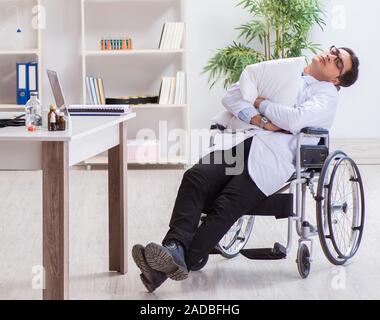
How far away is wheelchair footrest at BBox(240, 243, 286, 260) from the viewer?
10.6ft

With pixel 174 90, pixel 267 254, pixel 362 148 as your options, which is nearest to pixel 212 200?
pixel 267 254

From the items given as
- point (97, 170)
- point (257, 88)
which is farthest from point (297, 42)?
point (257, 88)

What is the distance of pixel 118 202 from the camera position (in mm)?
3195

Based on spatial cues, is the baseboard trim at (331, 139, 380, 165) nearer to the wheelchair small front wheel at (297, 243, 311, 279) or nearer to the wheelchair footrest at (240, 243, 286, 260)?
the wheelchair footrest at (240, 243, 286, 260)

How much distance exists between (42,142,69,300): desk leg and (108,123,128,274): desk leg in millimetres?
824

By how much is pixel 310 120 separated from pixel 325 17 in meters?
3.27

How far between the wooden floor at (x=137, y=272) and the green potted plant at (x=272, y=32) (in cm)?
133

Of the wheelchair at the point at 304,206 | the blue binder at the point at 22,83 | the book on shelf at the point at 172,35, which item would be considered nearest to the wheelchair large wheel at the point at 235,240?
the wheelchair at the point at 304,206

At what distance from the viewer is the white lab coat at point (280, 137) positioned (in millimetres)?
3066

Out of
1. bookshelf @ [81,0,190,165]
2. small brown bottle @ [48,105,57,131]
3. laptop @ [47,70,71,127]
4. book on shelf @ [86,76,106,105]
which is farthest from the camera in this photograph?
bookshelf @ [81,0,190,165]

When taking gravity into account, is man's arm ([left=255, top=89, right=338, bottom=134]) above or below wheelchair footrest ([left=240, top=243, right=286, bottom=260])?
above

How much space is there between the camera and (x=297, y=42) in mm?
5867

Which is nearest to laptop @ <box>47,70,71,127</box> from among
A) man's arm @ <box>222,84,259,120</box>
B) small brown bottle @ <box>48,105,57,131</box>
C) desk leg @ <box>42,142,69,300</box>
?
small brown bottle @ <box>48,105,57,131</box>
